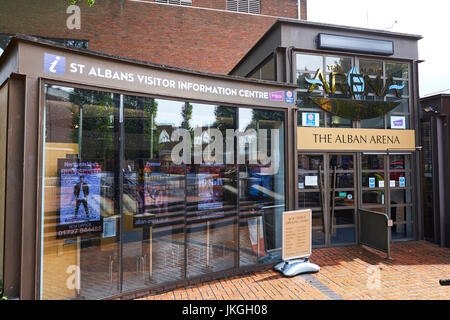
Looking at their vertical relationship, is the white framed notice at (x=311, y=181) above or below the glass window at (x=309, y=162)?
below

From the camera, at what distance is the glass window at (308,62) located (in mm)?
7598

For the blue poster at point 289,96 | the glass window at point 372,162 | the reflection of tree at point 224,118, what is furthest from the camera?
the glass window at point 372,162

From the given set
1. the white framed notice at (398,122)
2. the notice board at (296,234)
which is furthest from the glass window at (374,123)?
the notice board at (296,234)

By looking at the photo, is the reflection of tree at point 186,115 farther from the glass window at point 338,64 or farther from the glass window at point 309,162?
the glass window at point 338,64

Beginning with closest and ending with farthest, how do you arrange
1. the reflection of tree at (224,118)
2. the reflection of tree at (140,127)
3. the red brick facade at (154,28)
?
the reflection of tree at (140,127) < the reflection of tree at (224,118) < the red brick facade at (154,28)

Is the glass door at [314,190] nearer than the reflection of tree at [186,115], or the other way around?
the reflection of tree at [186,115]

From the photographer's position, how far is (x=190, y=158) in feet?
17.4

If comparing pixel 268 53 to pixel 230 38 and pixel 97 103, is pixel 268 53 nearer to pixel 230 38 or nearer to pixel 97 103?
pixel 97 103

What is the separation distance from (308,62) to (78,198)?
637 cm

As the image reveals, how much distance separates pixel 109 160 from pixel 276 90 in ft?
12.1

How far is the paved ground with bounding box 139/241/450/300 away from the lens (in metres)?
4.71

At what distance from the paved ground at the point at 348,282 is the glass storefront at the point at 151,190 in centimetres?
45

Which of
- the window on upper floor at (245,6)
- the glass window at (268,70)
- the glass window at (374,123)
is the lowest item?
the glass window at (374,123)

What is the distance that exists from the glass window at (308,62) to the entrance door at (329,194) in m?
2.30
